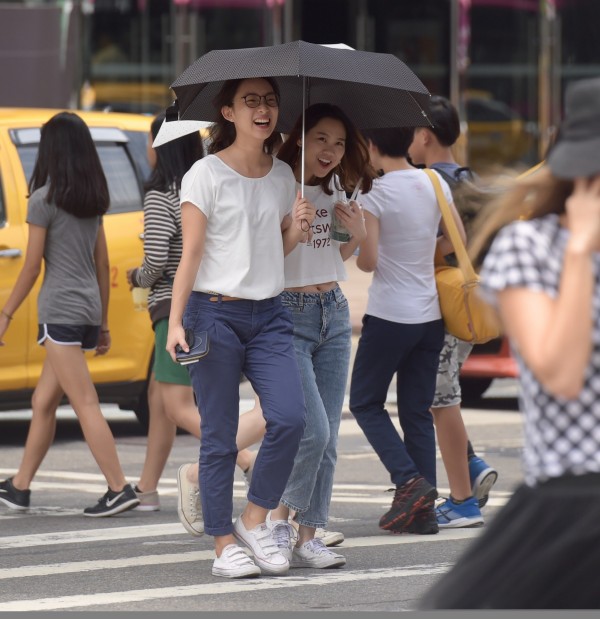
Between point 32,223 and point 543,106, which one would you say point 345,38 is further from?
point 32,223

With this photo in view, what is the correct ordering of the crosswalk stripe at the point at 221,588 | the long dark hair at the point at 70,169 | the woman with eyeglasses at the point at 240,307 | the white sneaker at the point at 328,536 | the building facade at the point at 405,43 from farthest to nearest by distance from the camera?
1. the building facade at the point at 405,43
2. the long dark hair at the point at 70,169
3. the white sneaker at the point at 328,536
4. the woman with eyeglasses at the point at 240,307
5. the crosswalk stripe at the point at 221,588

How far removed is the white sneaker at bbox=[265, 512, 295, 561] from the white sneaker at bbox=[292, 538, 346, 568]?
39 millimetres

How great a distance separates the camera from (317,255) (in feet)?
21.9

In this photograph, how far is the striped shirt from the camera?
7.67m

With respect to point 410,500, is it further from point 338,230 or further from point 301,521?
point 338,230

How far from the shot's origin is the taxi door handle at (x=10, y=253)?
31.3 feet

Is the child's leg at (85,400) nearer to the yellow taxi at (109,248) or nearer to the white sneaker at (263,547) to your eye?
the yellow taxi at (109,248)

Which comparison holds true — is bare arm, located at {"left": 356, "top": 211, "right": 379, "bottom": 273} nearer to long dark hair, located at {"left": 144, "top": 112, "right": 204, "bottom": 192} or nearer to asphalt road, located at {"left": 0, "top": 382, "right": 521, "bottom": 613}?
long dark hair, located at {"left": 144, "top": 112, "right": 204, "bottom": 192}

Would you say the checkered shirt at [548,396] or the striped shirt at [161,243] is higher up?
the checkered shirt at [548,396]

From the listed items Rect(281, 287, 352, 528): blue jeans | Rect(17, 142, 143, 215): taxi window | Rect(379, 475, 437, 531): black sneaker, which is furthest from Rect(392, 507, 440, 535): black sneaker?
Rect(17, 142, 143, 215): taxi window

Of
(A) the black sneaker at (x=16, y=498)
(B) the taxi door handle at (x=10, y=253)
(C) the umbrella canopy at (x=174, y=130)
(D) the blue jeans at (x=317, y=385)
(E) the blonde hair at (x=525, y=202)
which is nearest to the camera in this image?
(E) the blonde hair at (x=525, y=202)

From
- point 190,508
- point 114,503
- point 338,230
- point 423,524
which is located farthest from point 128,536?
point 338,230

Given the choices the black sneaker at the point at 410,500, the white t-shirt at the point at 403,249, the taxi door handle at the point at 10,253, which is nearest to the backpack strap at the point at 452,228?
the white t-shirt at the point at 403,249

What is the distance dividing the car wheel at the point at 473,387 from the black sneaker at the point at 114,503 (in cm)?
480
